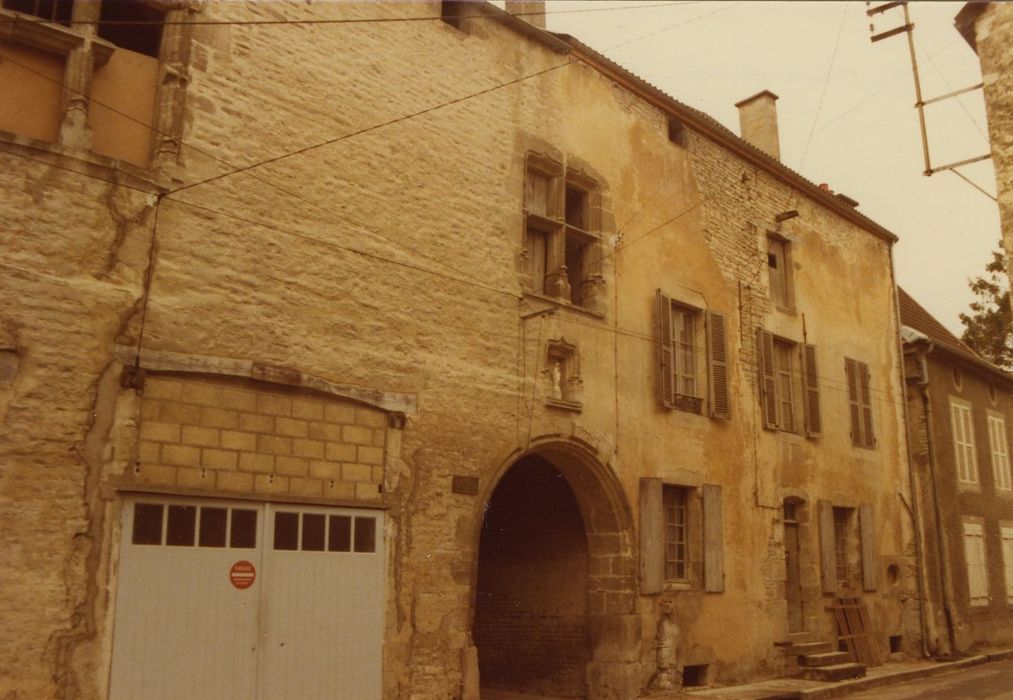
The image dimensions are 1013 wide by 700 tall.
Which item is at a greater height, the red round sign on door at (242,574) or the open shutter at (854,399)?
the open shutter at (854,399)

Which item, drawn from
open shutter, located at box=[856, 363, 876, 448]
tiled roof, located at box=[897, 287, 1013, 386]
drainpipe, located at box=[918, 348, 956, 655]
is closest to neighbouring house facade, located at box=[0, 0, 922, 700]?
open shutter, located at box=[856, 363, 876, 448]

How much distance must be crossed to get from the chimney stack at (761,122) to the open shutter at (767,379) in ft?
14.7

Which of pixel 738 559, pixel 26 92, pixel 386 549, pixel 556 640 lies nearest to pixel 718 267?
pixel 738 559

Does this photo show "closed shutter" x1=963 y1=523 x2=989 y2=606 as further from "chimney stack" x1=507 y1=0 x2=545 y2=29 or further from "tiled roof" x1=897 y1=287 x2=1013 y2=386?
"chimney stack" x1=507 y1=0 x2=545 y2=29

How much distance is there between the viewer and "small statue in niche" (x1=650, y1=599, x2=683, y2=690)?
10.9 m

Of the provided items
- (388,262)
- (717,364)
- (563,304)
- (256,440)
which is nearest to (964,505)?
(717,364)

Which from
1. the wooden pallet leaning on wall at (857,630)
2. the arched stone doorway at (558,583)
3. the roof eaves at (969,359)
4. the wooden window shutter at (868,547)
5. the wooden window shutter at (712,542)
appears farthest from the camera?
the roof eaves at (969,359)

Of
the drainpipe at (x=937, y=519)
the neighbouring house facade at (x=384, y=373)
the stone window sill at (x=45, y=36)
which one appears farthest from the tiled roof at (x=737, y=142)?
the stone window sill at (x=45, y=36)

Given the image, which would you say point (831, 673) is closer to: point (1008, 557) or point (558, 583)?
point (558, 583)

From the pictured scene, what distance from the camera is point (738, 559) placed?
12.4m

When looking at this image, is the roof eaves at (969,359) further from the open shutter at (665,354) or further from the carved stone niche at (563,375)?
the carved stone niche at (563,375)

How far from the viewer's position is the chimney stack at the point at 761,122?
1683 cm

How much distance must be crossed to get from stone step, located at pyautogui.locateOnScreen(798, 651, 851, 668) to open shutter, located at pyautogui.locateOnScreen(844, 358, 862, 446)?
3624mm

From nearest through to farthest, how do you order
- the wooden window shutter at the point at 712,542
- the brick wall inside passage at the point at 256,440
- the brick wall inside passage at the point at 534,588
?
the brick wall inside passage at the point at 256,440
the brick wall inside passage at the point at 534,588
the wooden window shutter at the point at 712,542
